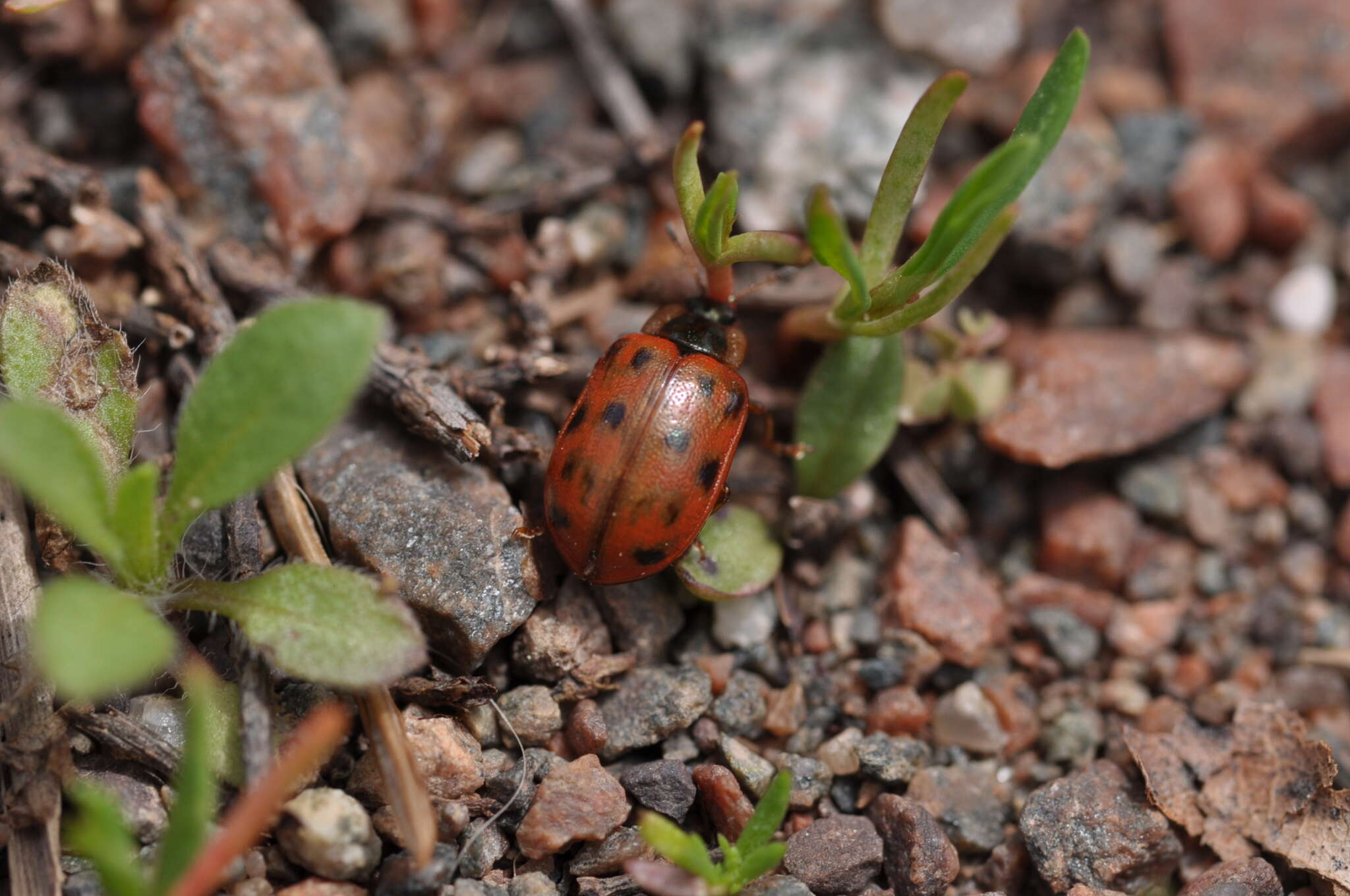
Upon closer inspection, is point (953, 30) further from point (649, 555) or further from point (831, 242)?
point (649, 555)

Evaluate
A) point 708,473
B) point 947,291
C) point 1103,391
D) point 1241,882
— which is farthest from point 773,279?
point 1241,882

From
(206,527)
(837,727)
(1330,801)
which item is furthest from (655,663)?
(1330,801)

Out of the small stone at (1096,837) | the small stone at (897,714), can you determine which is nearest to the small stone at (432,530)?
the small stone at (897,714)

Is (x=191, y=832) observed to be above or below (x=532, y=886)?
above

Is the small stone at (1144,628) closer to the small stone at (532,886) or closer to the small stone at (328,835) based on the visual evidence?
the small stone at (532,886)

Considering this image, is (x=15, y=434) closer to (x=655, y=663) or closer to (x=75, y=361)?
(x=75, y=361)

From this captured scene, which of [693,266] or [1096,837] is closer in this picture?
[1096,837]
